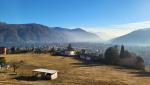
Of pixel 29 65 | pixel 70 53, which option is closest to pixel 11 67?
pixel 29 65

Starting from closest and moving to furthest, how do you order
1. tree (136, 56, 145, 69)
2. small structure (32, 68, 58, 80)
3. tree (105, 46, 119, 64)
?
small structure (32, 68, 58, 80)
tree (136, 56, 145, 69)
tree (105, 46, 119, 64)

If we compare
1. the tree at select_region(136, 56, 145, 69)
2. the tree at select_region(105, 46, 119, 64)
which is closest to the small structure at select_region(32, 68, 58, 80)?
the tree at select_region(136, 56, 145, 69)

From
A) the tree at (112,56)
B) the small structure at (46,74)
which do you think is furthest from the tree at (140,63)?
the small structure at (46,74)

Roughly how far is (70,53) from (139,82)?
62.9 m

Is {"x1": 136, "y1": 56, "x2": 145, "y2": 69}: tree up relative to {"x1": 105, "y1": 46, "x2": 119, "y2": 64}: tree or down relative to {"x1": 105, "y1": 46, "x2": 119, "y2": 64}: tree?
down

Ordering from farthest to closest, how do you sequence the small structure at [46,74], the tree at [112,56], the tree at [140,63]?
the tree at [112,56] < the tree at [140,63] < the small structure at [46,74]

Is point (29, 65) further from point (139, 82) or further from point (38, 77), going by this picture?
point (139, 82)

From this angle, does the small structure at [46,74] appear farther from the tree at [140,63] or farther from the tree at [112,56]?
the tree at [112,56]

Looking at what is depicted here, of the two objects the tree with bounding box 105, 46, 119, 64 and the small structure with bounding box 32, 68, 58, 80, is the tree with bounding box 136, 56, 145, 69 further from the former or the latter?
the small structure with bounding box 32, 68, 58, 80

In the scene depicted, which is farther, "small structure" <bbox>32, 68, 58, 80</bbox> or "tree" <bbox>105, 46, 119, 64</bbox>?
"tree" <bbox>105, 46, 119, 64</bbox>

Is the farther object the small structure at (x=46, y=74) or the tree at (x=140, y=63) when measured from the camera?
the tree at (x=140, y=63)

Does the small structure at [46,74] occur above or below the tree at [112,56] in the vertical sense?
below

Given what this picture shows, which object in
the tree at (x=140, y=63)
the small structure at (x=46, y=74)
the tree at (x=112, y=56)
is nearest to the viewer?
the small structure at (x=46, y=74)

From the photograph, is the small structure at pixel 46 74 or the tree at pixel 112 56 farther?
the tree at pixel 112 56
